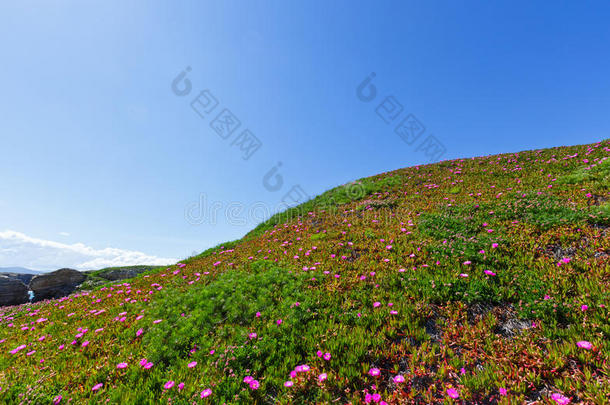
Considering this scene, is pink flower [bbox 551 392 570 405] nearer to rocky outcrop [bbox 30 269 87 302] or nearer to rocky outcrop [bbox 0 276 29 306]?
rocky outcrop [bbox 30 269 87 302]

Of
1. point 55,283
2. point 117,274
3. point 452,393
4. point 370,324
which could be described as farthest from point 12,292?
point 452,393

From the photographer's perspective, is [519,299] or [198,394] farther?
[519,299]

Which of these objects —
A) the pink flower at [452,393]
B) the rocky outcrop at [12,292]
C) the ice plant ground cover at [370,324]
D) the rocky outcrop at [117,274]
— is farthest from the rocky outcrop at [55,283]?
the pink flower at [452,393]

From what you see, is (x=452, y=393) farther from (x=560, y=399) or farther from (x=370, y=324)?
(x=370, y=324)

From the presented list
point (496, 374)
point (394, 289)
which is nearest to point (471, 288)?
point (394, 289)

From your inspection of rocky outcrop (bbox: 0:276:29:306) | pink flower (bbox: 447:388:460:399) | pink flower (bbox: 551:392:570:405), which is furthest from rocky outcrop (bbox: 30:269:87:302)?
pink flower (bbox: 551:392:570:405)

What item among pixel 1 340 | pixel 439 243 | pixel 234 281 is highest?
pixel 439 243

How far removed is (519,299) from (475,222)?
3.76 m

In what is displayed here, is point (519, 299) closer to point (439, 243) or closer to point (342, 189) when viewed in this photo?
point (439, 243)

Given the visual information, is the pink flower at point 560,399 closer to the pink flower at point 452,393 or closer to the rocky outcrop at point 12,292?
the pink flower at point 452,393

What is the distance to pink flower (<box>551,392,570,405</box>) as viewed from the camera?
2459mm

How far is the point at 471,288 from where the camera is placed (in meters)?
4.61

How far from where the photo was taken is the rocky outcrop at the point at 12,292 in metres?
11.8

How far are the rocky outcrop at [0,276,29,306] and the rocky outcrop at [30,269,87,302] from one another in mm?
444
